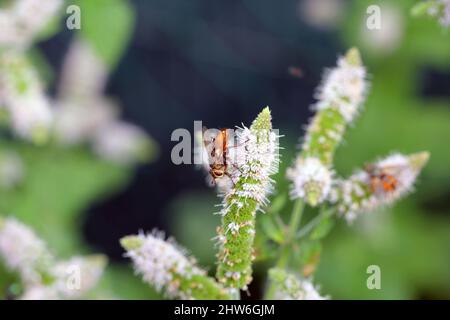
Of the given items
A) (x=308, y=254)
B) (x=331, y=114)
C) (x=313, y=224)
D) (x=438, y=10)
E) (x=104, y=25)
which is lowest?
(x=308, y=254)

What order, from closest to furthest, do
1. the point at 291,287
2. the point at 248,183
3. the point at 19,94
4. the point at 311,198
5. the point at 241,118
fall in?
the point at 248,183
the point at 291,287
the point at 311,198
the point at 19,94
the point at 241,118

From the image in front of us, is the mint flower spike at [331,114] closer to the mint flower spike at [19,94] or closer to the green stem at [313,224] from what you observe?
the green stem at [313,224]

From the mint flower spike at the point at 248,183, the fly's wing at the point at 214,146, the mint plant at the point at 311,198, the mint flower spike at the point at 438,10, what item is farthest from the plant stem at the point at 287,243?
the mint flower spike at the point at 438,10

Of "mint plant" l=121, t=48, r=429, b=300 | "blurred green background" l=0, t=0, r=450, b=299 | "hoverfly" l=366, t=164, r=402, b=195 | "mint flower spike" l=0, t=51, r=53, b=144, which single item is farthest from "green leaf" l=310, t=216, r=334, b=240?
"mint flower spike" l=0, t=51, r=53, b=144

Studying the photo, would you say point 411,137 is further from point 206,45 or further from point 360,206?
point 360,206

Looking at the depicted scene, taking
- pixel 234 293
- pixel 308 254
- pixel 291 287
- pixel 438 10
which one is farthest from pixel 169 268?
pixel 438 10

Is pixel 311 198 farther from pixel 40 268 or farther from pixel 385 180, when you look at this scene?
pixel 40 268

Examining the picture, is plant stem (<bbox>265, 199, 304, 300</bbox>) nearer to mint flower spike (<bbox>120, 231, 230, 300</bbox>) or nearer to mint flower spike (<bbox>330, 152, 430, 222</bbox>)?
mint flower spike (<bbox>330, 152, 430, 222</bbox>)
